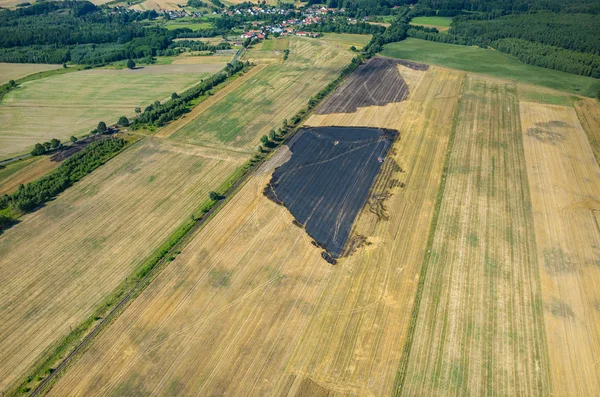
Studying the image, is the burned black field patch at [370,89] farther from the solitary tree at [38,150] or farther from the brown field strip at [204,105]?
the solitary tree at [38,150]

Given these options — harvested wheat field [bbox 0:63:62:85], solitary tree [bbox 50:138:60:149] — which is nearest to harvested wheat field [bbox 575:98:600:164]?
solitary tree [bbox 50:138:60:149]

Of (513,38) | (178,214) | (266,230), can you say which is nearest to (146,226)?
(178,214)

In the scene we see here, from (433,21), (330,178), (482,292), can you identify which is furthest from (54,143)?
(433,21)

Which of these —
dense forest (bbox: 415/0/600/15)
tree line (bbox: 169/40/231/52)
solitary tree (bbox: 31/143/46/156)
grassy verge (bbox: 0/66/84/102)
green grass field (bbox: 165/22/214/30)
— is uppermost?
dense forest (bbox: 415/0/600/15)

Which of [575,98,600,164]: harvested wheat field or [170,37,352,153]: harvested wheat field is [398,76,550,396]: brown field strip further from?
[170,37,352,153]: harvested wheat field

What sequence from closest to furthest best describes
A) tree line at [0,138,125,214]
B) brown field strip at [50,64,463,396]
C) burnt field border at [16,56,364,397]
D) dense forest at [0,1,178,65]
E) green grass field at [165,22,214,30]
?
brown field strip at [50,64,463,396] < burnt field border at [16,56,364,397] < tree line at [0,138,125,214] < dense forest at [0,1,178,65] < green grass field at [165,22,214,30]

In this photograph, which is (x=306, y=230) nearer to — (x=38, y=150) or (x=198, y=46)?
(x=38, y=150)
